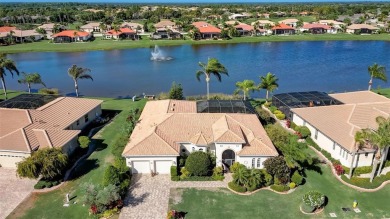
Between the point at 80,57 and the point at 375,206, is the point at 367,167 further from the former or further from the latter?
the point at 80,57

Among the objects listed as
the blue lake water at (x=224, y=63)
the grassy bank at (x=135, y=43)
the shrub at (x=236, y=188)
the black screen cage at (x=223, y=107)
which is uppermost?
the black screen cage at (x=223, y=107)

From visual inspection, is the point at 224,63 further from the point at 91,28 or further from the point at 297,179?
the point at 91,28

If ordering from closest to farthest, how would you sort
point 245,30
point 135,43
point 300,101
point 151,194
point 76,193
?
point 151,194
point 76,193
point 300,101
point 135,43
point 245,30

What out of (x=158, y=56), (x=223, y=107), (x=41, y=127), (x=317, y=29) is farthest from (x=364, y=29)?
(x=41, y=127)

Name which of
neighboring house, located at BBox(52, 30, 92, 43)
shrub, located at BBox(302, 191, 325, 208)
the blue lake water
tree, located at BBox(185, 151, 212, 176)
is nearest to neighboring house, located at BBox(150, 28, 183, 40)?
the blue lake water

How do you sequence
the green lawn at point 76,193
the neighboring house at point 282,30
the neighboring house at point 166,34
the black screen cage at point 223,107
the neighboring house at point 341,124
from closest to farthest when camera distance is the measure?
the green lawn at point 76,193
the neighboring house at point 341,124
the black screen cage at point 223,107
the neighboring house at point 166,34
the neighboring house at point 282,30

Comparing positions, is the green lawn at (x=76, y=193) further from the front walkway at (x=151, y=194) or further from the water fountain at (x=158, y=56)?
the water fountain at (x=158, y=56)

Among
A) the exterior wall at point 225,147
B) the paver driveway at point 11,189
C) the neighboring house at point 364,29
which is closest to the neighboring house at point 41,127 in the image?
the paver driveway at point 11,189
